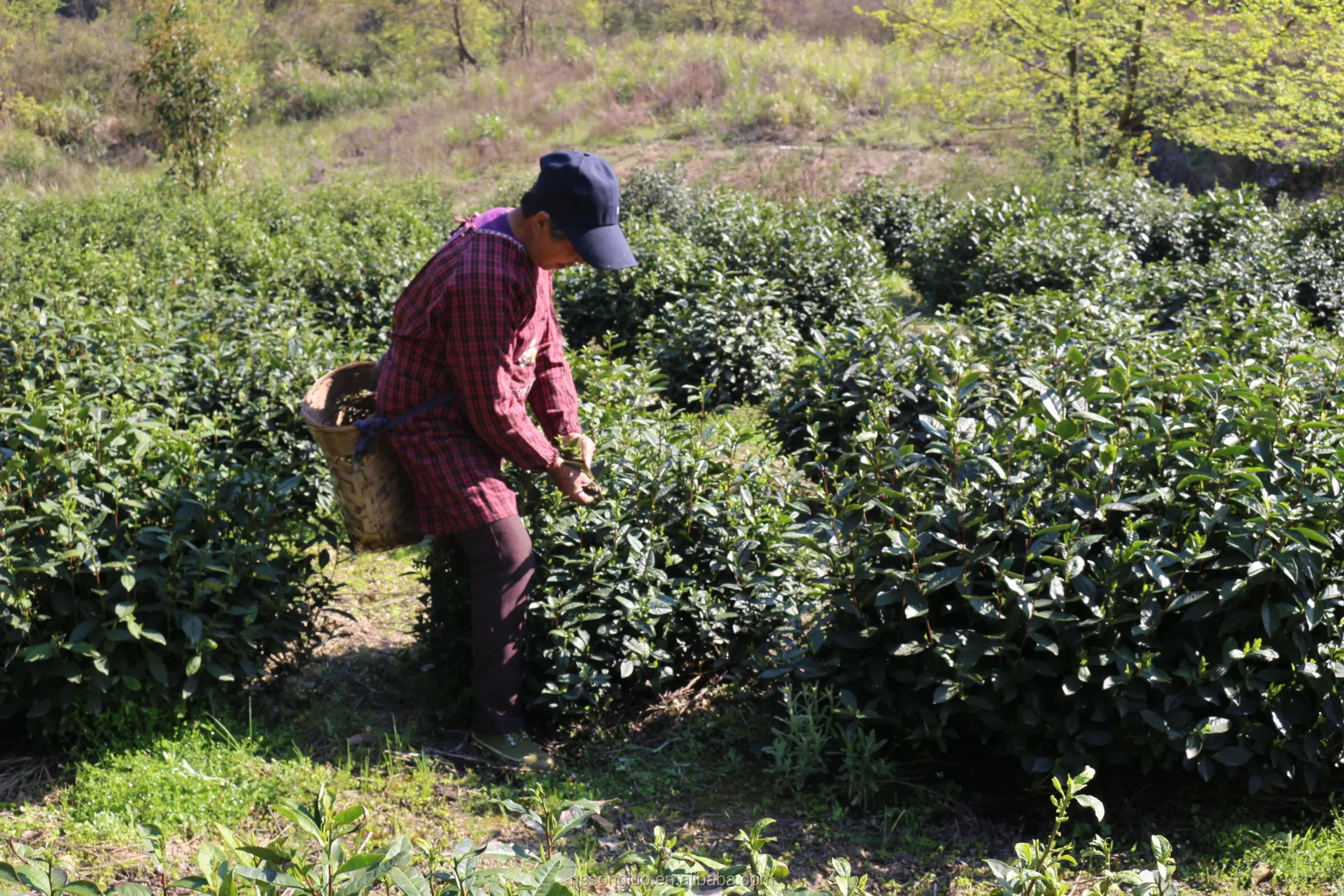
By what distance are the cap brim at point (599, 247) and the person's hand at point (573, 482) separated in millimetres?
600

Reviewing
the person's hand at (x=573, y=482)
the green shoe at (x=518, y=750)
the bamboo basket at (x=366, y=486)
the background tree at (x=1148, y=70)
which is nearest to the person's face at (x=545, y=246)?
the person's hand at (x=573, y=482)

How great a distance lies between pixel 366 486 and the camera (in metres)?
3.02

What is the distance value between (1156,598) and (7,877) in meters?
2.50

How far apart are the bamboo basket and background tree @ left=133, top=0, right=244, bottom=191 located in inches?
444

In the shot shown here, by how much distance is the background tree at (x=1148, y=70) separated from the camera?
1182cm

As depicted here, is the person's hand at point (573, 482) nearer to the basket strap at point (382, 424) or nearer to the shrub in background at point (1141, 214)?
the basket strap at point (382, 424)

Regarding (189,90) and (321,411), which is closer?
(321,411)

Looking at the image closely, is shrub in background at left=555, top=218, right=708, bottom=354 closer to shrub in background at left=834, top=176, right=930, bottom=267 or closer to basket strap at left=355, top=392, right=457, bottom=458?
basket strap at left=355, top=392, right=457, bottom=458

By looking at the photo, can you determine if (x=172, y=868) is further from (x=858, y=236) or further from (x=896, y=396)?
(x=858, y=236)

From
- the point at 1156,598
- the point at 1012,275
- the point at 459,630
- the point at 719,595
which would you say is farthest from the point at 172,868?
the point at 1012,275

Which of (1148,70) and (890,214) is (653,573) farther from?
(1148,70)

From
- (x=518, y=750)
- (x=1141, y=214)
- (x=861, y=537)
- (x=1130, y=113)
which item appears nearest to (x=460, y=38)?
(x=1130, y=113)

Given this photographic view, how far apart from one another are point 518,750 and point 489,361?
115 centimetres

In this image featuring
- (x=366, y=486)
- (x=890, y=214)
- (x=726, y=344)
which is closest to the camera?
(x=366, y=486)
